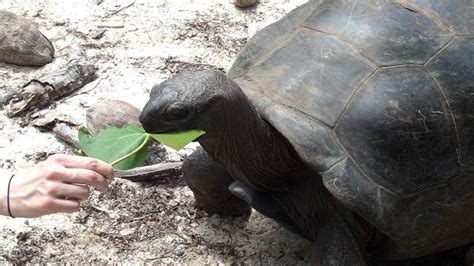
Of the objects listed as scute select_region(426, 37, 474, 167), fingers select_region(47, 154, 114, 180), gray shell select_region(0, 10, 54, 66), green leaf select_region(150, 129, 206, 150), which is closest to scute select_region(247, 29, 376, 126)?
scute select_region(426, 37, 474, 167)

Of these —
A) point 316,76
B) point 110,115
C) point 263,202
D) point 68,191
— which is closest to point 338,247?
point 263,202

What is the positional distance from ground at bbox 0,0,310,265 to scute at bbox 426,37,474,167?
0.89m

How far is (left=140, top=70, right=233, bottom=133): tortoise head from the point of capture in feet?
7.38

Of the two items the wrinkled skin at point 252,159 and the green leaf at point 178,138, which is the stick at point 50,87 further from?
the green leaf at point 178,138

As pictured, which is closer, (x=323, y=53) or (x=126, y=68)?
(x=323, y=53)

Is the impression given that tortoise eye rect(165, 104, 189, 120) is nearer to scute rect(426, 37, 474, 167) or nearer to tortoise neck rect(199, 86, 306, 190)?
tortoise neck rect(199, 86, 306, 190)

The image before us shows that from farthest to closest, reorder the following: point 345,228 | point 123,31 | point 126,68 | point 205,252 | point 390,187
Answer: point 123,31 → point 126,68 → point 205,252 → point 345,228 → point 390,187

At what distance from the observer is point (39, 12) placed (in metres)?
4.46

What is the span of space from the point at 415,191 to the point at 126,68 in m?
2.09

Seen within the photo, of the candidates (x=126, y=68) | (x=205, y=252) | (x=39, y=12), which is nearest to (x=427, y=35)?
(x=205, y=252)

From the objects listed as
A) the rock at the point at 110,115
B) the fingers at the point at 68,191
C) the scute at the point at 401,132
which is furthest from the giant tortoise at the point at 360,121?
the rock at the point at 110,115

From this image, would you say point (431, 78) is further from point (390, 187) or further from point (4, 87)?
point (4, 87)

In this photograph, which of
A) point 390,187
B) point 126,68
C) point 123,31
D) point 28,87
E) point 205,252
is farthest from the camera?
point 123,31

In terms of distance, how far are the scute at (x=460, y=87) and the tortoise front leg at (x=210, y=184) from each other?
969 mm
